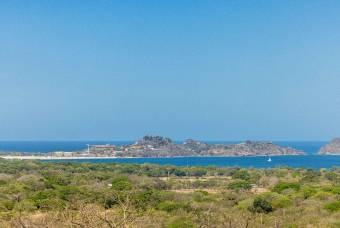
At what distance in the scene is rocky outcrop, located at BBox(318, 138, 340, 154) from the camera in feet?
607

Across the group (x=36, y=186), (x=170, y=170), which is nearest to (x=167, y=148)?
(x=170, y=170)

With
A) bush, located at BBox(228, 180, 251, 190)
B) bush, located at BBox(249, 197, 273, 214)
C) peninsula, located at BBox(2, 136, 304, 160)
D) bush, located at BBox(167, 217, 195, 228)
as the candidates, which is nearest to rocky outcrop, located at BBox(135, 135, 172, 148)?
peninsula, located at BBox(2, 136, 304, 160)

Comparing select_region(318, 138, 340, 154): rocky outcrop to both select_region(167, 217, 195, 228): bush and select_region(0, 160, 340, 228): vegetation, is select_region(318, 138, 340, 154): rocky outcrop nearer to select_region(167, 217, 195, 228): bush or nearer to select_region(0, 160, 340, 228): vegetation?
select_region(0, 160, 340, 228): vegetation

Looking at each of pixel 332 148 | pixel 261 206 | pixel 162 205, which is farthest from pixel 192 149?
pixel 162 205

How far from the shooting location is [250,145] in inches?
7121

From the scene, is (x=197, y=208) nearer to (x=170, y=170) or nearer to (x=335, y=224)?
(x=335, y=224)

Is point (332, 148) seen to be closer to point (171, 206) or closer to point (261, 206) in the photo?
point (261, 206)

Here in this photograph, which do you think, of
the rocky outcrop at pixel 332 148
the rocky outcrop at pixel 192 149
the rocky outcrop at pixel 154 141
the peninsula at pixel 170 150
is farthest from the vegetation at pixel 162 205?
the rocky outcrop at pixel 332 148

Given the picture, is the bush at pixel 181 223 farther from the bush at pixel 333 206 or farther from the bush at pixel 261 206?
the bush at pixel 333 206

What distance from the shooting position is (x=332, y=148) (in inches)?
7392

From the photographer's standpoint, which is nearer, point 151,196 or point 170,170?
point 151,196

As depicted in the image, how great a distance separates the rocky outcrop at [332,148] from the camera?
7279 inches

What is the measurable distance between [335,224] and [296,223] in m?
1.59

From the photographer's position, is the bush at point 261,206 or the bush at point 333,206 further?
the bush at point 261,206
